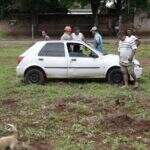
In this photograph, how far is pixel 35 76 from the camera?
19766mm

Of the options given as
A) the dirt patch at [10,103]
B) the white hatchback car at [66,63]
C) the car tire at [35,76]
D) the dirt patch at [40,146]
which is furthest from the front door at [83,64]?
the dirt patch at [40,146]

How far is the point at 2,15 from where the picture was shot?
49.1 m

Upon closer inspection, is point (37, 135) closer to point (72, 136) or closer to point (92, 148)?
point (72, 136)

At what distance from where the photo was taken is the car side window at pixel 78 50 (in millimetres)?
19608

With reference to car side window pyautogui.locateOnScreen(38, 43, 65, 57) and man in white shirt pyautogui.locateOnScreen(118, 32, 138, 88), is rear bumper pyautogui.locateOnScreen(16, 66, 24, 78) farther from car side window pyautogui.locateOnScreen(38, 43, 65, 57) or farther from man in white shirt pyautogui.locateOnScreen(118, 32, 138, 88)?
man in white shirt pyautogui.locateOnScreen(118, 32, 138, 88)

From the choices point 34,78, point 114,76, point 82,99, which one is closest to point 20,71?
point 34,78

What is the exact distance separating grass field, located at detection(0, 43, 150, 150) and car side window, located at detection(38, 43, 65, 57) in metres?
0.96

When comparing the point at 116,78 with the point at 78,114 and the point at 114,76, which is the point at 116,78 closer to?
the point at 114,76

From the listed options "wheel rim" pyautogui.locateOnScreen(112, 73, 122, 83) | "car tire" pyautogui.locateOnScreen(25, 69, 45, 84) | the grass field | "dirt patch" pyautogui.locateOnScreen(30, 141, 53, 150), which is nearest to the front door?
the grass field

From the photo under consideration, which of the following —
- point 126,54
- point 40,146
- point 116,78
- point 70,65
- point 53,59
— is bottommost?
point 40,146

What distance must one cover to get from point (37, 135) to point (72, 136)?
2.15 ft

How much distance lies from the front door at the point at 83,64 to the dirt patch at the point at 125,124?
6496 millimetres

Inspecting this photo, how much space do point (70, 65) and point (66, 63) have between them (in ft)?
0.48

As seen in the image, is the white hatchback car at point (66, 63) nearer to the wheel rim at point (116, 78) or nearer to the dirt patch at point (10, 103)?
the wheel rim at point (116, 78)
